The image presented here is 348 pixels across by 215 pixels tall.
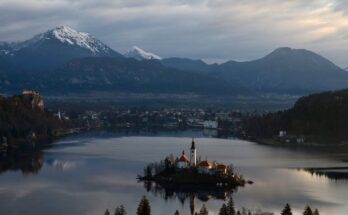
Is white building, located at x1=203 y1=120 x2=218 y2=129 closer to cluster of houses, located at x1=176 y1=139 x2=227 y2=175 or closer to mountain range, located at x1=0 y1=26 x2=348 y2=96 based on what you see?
cluster of houses, located at x1=176 y1=139 x2=227 y2=175

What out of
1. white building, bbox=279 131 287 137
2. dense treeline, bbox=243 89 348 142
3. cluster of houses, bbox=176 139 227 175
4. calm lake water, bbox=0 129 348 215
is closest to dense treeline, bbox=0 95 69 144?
calm lake water, bbox=0 129 348 215

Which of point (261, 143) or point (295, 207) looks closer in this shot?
point (295, 207)

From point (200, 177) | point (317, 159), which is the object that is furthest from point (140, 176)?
point (317, 159)

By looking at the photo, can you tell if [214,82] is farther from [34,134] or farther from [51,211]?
[51,211]

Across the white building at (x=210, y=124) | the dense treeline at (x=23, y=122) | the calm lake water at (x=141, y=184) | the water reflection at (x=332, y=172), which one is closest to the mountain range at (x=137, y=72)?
the white building at (x=210, y=124)

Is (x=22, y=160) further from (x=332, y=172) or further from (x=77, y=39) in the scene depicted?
(x=77, y=39)

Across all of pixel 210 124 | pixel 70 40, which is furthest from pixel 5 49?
pixel 210 124

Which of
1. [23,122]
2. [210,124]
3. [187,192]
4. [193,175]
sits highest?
[23,122]

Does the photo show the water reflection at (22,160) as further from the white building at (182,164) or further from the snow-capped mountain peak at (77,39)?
the snow-capped mountain peak at (77,39)
